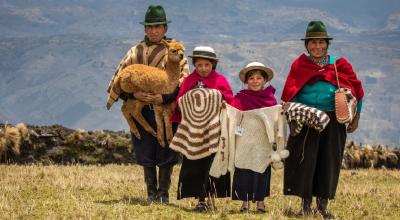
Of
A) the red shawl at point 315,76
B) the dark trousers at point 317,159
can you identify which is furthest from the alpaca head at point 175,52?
the dark trousers at point 317,159

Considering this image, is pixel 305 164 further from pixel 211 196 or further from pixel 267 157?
pixel 211 196

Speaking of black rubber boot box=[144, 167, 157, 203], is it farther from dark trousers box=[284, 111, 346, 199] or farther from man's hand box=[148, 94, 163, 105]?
dark trousers box=[284, 111, 346, 199]

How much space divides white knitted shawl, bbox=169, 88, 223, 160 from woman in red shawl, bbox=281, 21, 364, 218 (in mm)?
942

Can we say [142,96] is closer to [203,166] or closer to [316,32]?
[203,166]

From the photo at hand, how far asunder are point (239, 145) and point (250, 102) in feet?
1.84

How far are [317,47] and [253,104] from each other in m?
1.09

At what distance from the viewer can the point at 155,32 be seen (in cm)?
995

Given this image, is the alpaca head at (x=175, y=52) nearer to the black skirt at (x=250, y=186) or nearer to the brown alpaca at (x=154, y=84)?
the brown alpaca at (x=154, y=84)

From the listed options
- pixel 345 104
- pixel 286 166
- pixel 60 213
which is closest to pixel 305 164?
pixel 286 166

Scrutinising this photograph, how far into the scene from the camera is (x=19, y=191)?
10.8 metres

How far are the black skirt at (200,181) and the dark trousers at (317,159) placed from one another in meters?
0.85

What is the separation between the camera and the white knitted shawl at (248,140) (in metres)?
8.98

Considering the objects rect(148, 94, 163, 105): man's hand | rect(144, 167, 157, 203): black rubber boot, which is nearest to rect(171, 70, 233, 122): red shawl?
rect(148, 94, 163, 105): man's hand

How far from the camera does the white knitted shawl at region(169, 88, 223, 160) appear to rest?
900 centimetres
